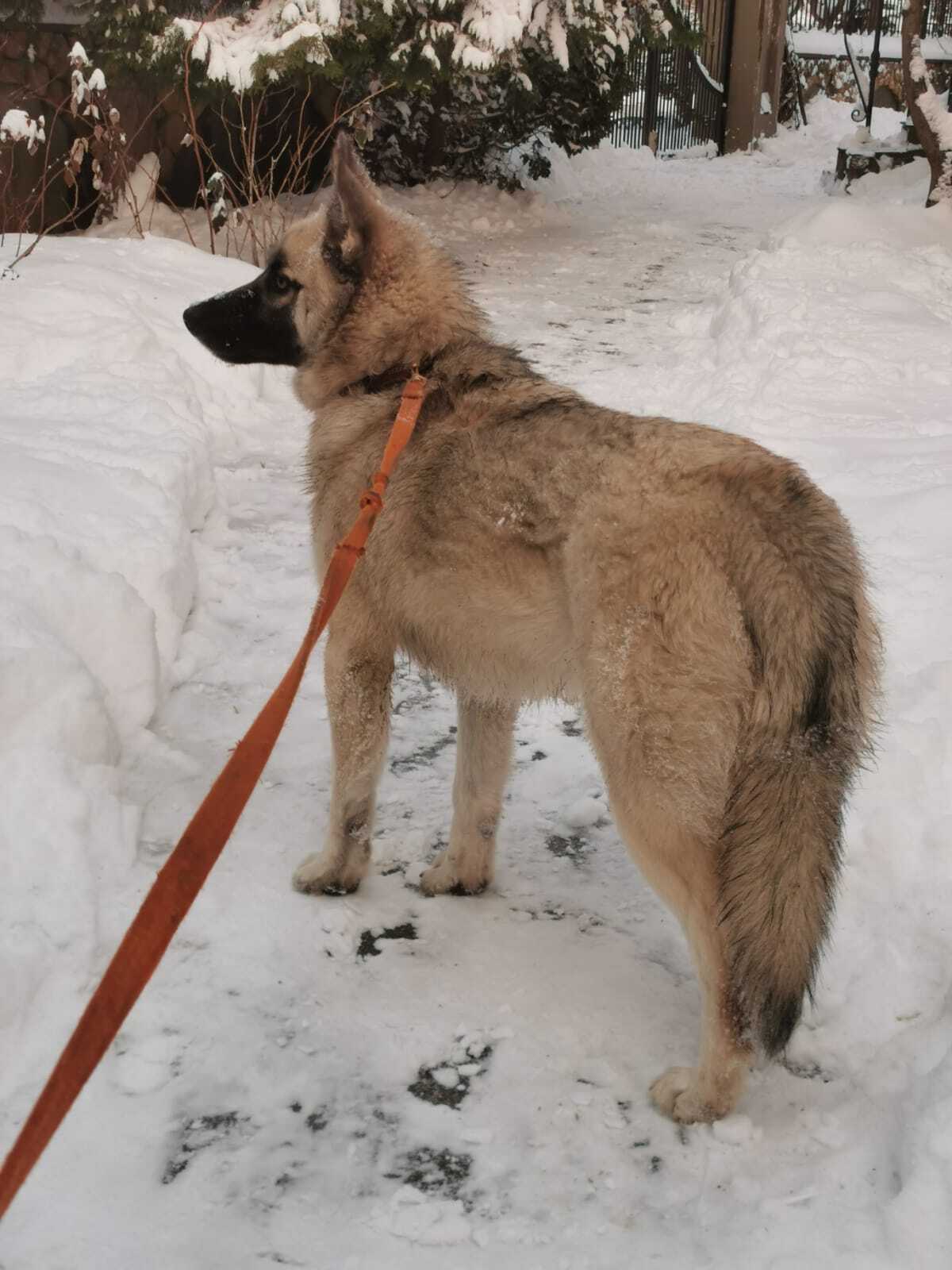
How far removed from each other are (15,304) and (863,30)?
82.2ft

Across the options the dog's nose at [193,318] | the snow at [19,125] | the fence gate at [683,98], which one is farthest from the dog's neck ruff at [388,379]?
the fence gate at [683,98]

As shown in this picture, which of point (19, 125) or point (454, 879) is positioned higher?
point (19, 125)

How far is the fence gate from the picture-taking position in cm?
2112

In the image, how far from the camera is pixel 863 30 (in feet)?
84.7

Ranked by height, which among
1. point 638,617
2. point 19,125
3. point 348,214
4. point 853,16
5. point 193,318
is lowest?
point 638,617

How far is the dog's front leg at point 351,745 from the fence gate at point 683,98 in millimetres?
20457

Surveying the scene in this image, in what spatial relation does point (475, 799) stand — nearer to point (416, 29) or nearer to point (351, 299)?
point (351, 299)

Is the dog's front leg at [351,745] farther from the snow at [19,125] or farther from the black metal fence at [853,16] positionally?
the black metal fence at [853,16]

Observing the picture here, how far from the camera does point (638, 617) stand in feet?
7.34

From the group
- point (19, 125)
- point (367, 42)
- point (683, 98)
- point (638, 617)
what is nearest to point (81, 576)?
point (638, 617)

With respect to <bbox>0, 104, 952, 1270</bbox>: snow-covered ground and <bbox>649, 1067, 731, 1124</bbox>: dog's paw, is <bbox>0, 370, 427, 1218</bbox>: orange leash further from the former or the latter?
<bbox>649, 1067, 731, 1124</bbox>: dog's paw

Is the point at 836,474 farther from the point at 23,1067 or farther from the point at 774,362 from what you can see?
the point at 23,1067

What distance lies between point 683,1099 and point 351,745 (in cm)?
118

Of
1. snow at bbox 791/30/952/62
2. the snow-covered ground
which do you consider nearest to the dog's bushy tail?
the snow-covered ground
